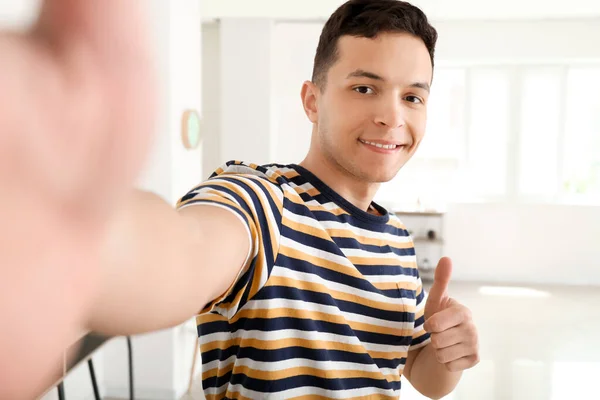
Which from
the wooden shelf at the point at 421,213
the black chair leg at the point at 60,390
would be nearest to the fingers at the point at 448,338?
the black chair leg at the point at 60,390

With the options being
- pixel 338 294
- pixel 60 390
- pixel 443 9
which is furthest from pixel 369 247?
pixel 443 9

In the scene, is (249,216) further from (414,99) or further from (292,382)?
(414,99)

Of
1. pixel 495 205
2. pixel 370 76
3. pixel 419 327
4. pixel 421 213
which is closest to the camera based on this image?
pixel 370 76

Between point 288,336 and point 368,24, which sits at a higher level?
point 368,24

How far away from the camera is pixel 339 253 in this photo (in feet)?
2.60

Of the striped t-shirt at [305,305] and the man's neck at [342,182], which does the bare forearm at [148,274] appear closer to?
the striped t-shirt at [305,305]

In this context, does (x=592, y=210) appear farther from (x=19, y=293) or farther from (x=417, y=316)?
(x=19, y=293)

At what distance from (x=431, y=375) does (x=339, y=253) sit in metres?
0.38

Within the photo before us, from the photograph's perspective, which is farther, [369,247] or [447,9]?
[447,9]

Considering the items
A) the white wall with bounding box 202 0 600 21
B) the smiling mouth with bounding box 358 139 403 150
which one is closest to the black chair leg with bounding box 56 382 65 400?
the smiling mouth with bounding box 358 139 403 150

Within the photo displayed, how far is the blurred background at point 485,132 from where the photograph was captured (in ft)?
17.9

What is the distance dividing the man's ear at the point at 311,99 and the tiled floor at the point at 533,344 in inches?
103

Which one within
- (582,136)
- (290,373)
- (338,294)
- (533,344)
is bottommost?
(533,344)

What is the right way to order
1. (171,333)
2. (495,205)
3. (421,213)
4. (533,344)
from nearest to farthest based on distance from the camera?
(171,333), (533,344), (421,213), (495,205)
